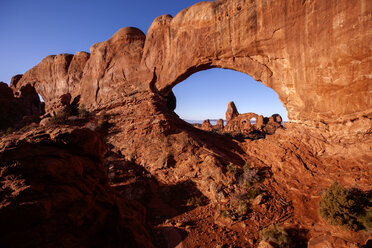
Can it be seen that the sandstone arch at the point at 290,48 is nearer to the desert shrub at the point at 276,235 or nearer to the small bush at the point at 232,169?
the small bush at the point at 232,169

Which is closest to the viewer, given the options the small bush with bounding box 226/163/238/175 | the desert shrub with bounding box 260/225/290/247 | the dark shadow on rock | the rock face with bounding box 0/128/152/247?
the rock face with bounding box 0/128/152/247

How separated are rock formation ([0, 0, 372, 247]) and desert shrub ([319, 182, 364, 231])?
1.12 feet

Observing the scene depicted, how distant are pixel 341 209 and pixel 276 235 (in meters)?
2.93

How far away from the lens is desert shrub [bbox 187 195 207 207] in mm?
9586

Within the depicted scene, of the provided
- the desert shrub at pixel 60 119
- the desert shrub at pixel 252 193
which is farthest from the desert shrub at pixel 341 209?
the desert shrub at pixel 60 119

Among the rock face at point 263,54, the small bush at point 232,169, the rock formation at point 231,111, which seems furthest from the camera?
the rock formation at point 231,111

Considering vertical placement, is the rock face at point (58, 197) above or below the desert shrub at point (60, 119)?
below

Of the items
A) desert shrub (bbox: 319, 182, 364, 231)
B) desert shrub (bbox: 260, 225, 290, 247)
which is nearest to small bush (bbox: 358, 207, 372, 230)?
desert shrub (bbox: 319, 182, 364, 231)

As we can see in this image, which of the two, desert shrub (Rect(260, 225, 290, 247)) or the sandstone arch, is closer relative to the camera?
desert shrub (Rect(260, 225, 290, 247))

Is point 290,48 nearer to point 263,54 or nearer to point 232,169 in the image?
point 263,54

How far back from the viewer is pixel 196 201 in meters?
9.66

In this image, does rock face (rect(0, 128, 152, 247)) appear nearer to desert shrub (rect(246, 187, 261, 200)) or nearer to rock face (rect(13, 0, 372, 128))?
desert shrub (rect(246, 187, 261, 200))

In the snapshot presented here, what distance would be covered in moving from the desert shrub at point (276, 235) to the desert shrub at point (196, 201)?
3270 millimetres

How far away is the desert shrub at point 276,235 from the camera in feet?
21.6
